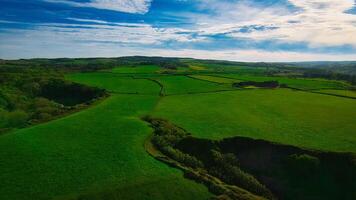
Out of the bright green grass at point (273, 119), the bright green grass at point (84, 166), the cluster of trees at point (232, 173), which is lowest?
the cluster of trees at point (232, 173)

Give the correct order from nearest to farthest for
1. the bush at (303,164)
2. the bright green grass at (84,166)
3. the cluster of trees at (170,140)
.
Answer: the bright green grass at (84,166)
the bush at (303,164)
the cluster of trees at (170,140)

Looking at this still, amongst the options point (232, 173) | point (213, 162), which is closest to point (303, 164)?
point (232, 173)

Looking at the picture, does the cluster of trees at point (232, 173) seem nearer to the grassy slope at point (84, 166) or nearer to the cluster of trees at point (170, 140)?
the cluster of trees at point (170, 140)

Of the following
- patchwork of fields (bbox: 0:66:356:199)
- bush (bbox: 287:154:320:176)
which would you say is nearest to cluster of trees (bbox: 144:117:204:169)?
patchwork of fields (bbox: 0:66:356:199)

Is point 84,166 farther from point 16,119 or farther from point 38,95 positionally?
point 38,95

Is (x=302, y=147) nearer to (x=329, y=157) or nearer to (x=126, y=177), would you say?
(x=329, y=157)

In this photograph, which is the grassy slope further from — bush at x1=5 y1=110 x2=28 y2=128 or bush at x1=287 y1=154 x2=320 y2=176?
bush at x1=287 y1=154 x2=320 y2=176

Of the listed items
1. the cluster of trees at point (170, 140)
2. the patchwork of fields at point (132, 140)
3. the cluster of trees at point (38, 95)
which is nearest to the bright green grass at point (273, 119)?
the patchwork of fields at point (132, 140)
